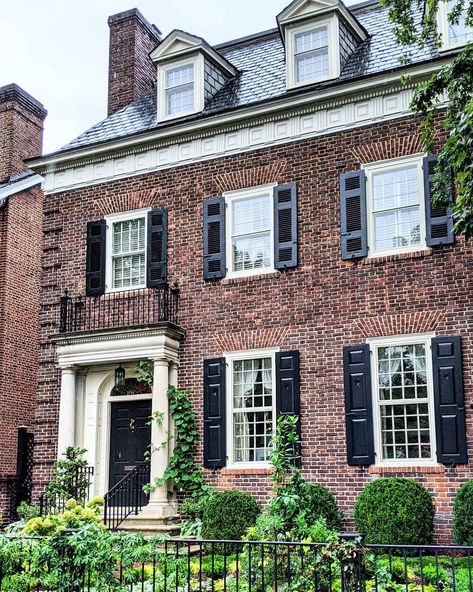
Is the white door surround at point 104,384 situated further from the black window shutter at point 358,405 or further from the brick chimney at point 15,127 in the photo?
the brick chimney at point 15,127

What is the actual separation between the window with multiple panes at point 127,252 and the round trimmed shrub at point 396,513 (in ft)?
21.3

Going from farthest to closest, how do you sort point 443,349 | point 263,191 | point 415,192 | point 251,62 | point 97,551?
point 251,62 → point 263,191 → point 415,192 → point 443,349 → point 97,551

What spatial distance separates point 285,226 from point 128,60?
7.60 m

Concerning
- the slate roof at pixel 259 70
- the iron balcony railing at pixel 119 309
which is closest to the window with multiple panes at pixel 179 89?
the slate roof at pixel 259 70

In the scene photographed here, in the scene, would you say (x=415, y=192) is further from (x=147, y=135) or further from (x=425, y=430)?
(x=147, y=135)

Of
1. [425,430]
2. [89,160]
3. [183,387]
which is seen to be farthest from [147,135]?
[425,430]

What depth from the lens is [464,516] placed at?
12016 mm

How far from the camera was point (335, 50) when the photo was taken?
52.0ft

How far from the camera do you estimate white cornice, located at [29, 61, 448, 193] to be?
14.7 metres

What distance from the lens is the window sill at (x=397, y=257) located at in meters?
13.9

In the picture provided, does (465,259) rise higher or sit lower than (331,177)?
lower

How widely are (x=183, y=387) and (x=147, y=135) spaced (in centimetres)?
529

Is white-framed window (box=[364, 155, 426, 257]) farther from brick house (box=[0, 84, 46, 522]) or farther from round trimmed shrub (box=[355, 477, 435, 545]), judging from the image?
brick house (box=[0, 84, 46, 522])

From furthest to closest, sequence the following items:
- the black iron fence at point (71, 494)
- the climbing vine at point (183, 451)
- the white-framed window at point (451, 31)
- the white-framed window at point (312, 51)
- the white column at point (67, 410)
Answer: the white column at point (67, 410), the white-framed window at point (312, 51), the black iron fence at point (71, 494), the climbing vine at point (183, 451), the white-framed window at point (451, 31)
